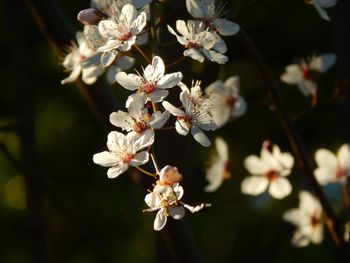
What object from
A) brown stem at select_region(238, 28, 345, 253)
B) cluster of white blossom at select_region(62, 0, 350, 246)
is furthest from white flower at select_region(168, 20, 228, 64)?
brown stem at select_region(238, 28, 345, 253)

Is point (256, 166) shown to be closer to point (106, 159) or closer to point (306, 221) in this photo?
point (306, 221)

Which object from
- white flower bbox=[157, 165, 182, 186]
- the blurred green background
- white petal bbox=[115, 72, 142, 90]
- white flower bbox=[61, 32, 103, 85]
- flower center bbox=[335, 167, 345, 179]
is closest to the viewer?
white flower bbox=[157, 165, 182, 186]

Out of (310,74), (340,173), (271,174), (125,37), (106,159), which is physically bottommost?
(340,173)

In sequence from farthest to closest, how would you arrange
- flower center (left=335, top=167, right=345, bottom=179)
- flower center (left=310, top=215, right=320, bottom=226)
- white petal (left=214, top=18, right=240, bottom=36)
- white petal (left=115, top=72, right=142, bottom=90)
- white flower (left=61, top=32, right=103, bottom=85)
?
flower center (left=310, top=215, right=320, bottom=226) → flower center (left=335, top=167, right=345, bottom=179) → white flower (left=61, top=32, right=103, bottom=85) → white petal (left=214, top=18, right=240, bottom=36) → white petal (left=115, top=72, right=142, bottom=90)

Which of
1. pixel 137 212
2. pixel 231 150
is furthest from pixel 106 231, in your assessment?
pixel 231 150

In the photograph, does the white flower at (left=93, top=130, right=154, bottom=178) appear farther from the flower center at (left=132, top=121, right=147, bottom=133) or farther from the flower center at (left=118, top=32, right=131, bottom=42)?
the flower center at (left=118, top=32, right=131, bottom=42)

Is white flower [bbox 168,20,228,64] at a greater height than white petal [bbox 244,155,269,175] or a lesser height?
greater

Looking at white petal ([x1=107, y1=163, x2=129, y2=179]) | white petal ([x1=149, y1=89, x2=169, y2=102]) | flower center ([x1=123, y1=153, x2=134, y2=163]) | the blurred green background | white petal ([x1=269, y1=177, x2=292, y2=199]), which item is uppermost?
white petal ([x1=149, y1=89, x2=169, y2=102])

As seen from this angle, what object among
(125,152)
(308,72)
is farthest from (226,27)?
(308,72)
